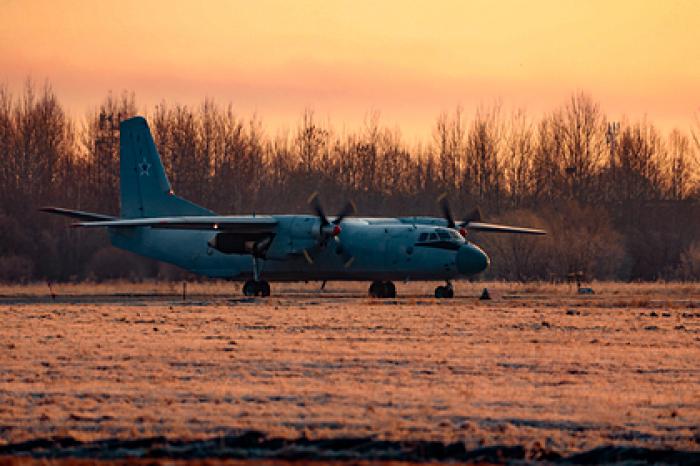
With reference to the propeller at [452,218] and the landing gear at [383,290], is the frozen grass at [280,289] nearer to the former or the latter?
the propeller at [452,218]

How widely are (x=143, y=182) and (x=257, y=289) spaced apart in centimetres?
851

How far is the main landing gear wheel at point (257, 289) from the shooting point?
45.0 m

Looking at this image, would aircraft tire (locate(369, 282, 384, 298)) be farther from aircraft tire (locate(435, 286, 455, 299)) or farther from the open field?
the open field

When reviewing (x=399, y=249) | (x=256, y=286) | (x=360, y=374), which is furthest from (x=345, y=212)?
(x=360, y=374)

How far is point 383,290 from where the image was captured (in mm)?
44938

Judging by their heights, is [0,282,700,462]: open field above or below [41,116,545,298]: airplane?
below

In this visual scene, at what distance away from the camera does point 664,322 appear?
102 ft

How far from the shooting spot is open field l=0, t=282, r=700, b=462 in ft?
47.2

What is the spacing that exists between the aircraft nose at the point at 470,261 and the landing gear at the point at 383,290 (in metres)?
3.55

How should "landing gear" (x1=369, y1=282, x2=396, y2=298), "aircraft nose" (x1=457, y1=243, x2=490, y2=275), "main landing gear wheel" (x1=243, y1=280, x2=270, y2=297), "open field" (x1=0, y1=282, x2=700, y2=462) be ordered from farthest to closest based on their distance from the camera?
1. "main landing gear wheel" (x1=243, y1=280, x2=270, y2=297)
2. "landing gear" (x1=369, y1=282, x2=396, y2=298)
3. "aircraft nose" (x1=457, y1=243, x2=490, y2=275)
4. "open field" (x1=0, y1=282, x2=700, y2=462)

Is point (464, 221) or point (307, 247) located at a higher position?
point (464, 221)

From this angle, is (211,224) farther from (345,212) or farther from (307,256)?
(345,212)

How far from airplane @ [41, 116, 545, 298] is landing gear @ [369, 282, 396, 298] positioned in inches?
1.4

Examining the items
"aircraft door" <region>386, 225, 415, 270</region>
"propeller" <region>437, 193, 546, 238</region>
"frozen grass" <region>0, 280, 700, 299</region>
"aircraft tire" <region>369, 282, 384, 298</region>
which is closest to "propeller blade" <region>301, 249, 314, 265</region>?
"aircraft tire" <region>369, 282, 384, 298</region>
